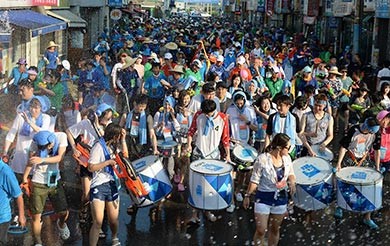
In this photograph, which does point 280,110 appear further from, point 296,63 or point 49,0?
point 49,0

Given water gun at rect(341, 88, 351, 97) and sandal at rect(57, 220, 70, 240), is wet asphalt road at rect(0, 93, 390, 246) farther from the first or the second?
water gun at rect(341, 88, 351, 97)

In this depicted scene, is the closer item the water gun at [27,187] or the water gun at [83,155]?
the water gun at [27,187]

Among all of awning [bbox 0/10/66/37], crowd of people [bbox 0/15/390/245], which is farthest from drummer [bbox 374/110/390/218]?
awning [bbox 0/10/66/37]

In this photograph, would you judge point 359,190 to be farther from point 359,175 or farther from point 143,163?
point 143,163

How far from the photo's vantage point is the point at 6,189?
5.39 metres

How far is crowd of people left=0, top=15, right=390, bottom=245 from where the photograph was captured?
6.04 m

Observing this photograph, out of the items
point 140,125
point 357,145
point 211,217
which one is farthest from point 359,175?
point 140,125

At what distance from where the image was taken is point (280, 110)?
775cm

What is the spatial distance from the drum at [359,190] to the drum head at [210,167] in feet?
4.08

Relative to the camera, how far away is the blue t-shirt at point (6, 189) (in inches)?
210

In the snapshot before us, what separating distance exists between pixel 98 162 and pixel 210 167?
4.69 ft

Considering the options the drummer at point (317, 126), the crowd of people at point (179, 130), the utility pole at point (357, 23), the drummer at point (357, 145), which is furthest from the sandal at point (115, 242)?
the utility pole at point (357, 23)

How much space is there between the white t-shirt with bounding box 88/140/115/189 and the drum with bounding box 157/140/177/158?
7.13 feet

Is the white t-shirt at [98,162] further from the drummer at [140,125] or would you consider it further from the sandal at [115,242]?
the drummer at [140,125]
